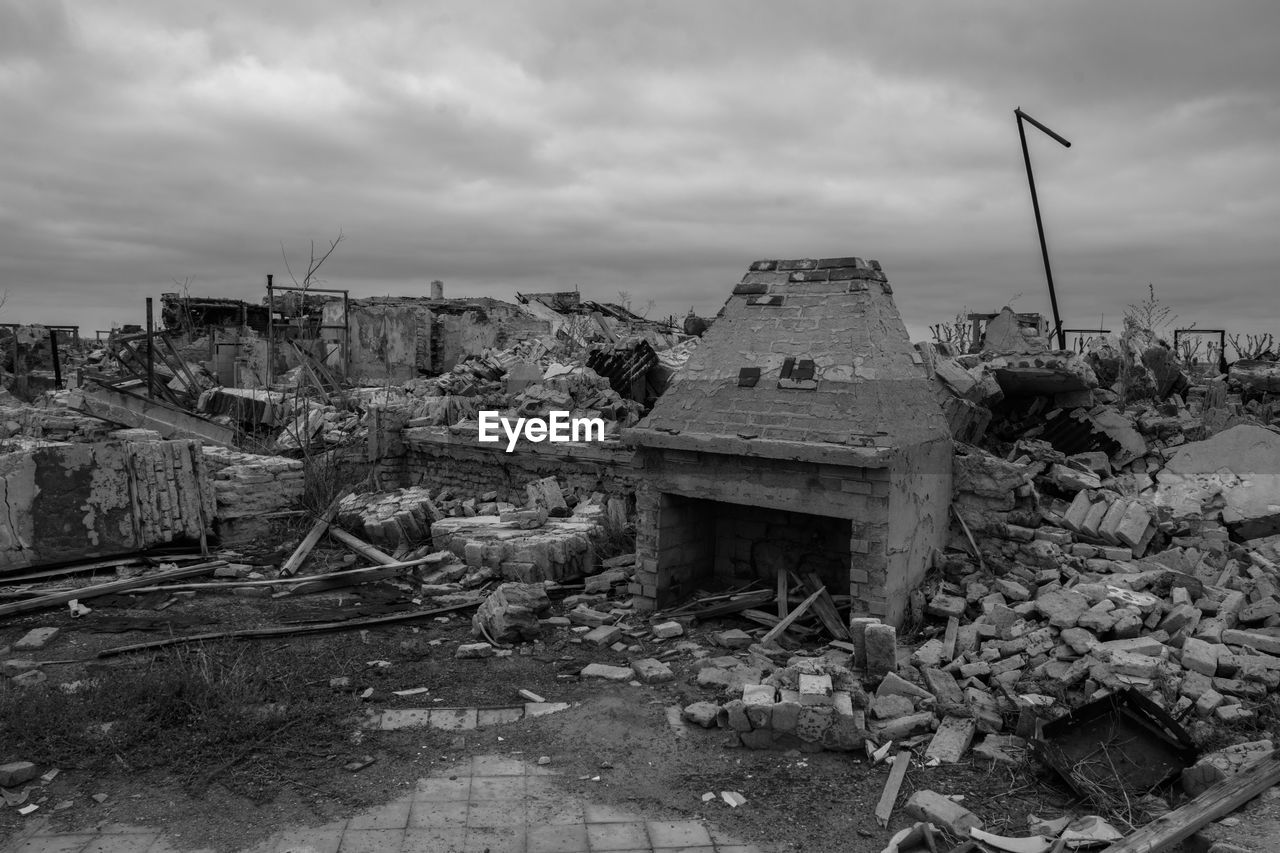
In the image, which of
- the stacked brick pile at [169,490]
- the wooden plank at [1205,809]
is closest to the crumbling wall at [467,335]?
the stacked brick pile at [169,490]

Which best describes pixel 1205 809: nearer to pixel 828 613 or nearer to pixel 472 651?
pixel 828 613

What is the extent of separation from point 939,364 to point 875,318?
1677 mm

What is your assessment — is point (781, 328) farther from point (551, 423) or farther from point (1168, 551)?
point (551, 423)

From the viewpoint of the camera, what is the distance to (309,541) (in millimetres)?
10477

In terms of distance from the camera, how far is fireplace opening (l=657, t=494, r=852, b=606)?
27.5 ft

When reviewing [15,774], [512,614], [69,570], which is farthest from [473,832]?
[69,570]

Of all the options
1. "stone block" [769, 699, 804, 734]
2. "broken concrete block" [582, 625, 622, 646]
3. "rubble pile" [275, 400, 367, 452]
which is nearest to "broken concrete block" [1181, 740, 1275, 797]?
"stone block" [769, 699, 804, 734]

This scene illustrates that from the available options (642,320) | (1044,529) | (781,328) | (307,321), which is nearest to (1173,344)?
(1044,529)

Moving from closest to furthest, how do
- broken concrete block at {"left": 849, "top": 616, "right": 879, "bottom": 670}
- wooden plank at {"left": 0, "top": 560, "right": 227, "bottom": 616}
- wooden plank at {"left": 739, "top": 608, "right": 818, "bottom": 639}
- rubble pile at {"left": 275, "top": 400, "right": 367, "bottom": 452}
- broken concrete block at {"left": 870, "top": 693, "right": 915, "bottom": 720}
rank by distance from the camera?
broken concrete block at {"left": 870, "top": 693, "right": 915, "bottom": 720}
broken concrete block at {"left": 849, "top": 616, "right": 879, "bottom": 670}
wooden plank at {"left": 739, "top": 608, "right": 818, "bottom": 639}
wooden plank at {"left": 0, "top": 560, "right": 227, "bottom": 616}
rubble pile at {"left": 275, "top": 400, "right": 367, "bottom": 452}

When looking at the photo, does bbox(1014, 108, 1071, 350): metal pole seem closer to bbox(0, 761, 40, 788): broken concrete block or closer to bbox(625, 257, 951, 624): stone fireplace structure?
bbox(625, 257, 951, 624): stone fireplace structure

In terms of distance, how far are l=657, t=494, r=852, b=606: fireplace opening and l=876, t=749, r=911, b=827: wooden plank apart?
2.74 metres

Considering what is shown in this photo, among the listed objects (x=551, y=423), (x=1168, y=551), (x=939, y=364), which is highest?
(x=939, y=364)

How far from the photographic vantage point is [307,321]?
25.7m

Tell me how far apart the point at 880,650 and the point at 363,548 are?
6.26m
